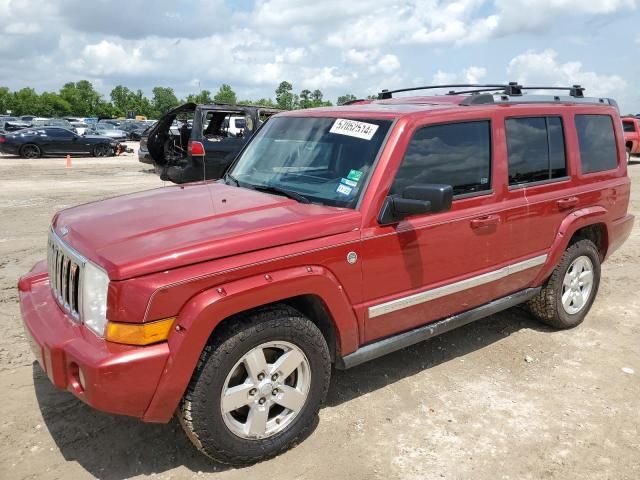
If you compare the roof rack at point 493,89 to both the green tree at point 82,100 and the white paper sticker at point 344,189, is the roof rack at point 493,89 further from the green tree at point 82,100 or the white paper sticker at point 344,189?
the green tree at point 82,100

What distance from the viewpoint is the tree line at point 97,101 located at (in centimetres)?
10056

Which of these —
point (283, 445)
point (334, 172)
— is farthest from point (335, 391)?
point (334, 172)

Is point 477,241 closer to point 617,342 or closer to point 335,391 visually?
point 335,391

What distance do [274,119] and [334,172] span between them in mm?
1177

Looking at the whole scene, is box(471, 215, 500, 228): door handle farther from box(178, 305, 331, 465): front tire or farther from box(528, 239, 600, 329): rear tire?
box(178, 305, 331, 465): front tire

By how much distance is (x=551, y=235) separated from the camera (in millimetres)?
4344

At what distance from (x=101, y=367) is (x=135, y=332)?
0.66 ft

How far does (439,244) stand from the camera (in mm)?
3521

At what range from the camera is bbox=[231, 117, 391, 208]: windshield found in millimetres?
3357

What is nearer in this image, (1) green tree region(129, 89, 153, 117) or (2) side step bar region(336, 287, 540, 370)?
(2) side step bar region(336, 287, 540, 370)

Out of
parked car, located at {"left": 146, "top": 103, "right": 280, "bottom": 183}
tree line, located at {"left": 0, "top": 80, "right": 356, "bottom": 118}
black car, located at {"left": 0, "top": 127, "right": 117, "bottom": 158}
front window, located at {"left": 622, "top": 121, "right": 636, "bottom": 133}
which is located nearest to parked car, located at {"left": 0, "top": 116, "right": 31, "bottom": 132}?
black car, located at {"left": 0, "top": 127, "right": 117, "bottom": 158}

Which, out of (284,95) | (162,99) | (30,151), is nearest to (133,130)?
(30,151)

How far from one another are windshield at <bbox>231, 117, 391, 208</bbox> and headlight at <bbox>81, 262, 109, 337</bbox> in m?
1.32

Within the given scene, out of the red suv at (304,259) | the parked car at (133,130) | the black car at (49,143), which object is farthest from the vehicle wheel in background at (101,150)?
the red suv at (304,259)
